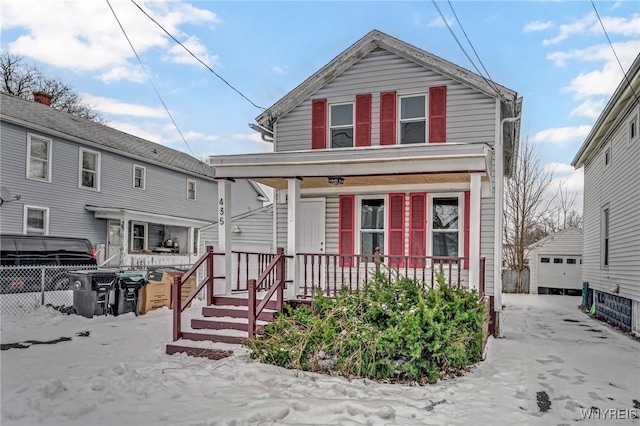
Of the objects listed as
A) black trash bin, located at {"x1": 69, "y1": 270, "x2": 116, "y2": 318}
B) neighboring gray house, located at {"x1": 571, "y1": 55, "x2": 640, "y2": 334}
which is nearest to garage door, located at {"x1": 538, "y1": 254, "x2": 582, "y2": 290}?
neighboring gray house, located at {"x1": 571, "y1": 55, "x2": 640, "y2": 334}

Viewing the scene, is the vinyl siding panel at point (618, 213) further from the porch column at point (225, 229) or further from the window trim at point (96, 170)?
the window trim at point (96, 170)

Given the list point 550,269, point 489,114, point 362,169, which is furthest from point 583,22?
point 550,269

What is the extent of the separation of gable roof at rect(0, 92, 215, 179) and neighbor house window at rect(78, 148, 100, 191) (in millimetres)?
448

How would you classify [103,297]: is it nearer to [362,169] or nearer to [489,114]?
[362,169]

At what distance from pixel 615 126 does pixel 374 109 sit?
624cm

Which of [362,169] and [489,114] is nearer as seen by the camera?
[362,169]

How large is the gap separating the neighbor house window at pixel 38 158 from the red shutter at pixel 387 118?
38.1 ft

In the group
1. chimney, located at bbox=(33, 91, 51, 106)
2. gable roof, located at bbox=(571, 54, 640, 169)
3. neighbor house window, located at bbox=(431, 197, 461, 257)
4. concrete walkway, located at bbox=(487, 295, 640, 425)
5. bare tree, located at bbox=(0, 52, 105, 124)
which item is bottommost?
concrete walkway, located at bbox=(487, 295, 640, 425)

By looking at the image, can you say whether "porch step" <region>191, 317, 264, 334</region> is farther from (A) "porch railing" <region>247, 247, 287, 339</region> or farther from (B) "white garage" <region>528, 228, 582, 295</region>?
(B) "white garage" <region>528, 228, 582, 295</region>

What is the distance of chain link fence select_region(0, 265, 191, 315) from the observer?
9250 mm

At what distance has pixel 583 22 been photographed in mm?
9477

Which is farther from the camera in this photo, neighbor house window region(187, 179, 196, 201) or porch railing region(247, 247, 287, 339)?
neighbor house window region(187, 179, 196, 201)

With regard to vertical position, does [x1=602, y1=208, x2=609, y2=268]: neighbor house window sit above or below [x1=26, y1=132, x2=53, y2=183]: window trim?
below

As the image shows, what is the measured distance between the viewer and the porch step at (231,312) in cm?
712
